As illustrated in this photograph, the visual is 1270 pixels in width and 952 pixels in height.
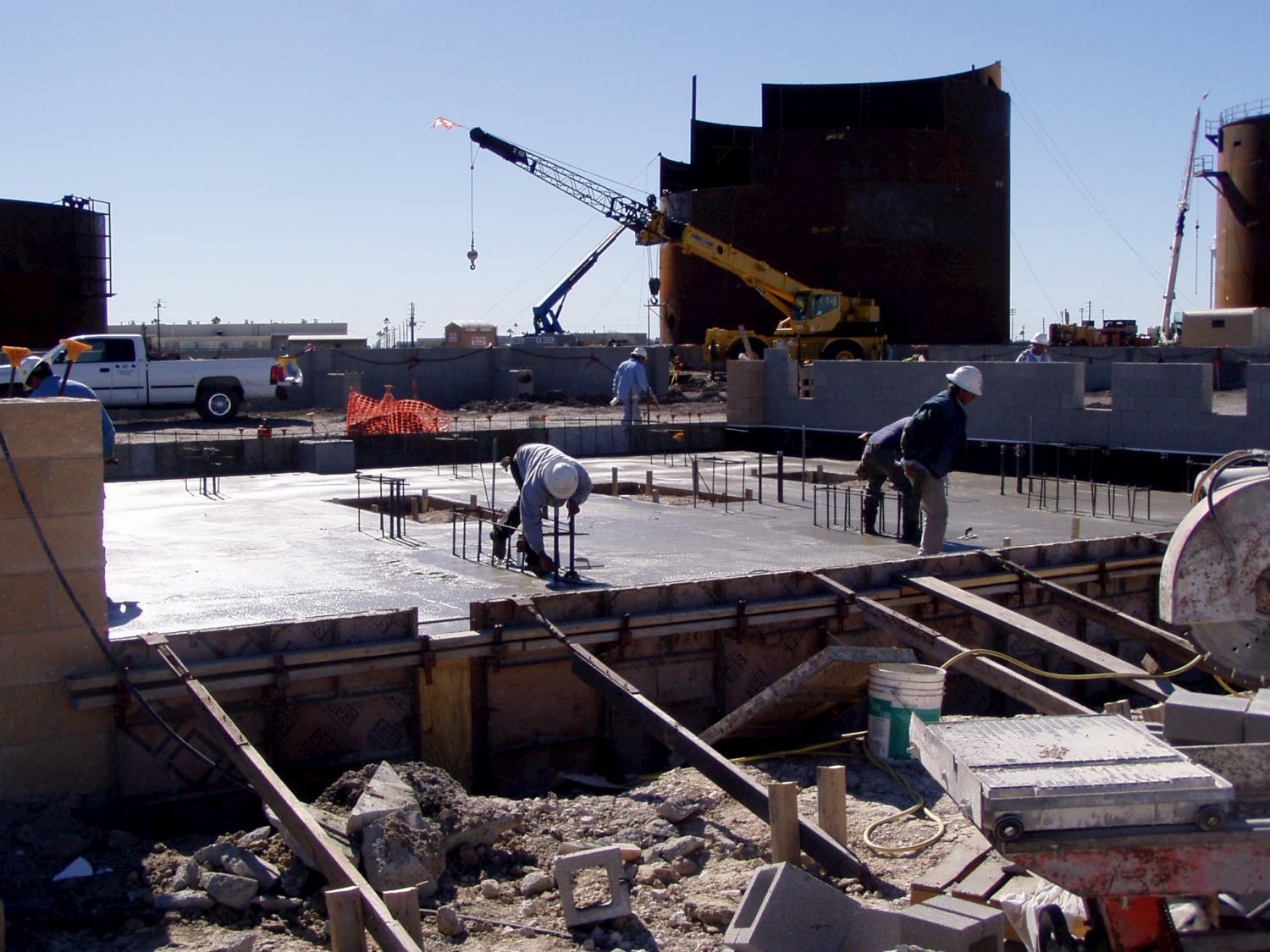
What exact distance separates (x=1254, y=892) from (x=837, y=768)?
2103 mm

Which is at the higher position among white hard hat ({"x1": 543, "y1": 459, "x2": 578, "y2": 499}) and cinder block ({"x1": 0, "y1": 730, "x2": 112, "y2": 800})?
white hard hat ({"x1": 543, "y1": 459, "x2": 578, "y2": 499})

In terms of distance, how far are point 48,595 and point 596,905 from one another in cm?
307

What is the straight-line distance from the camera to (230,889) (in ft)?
17.1

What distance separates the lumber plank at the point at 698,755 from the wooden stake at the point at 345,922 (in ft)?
6.00

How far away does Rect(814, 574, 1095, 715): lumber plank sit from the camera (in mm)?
6762

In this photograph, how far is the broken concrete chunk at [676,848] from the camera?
5742mm

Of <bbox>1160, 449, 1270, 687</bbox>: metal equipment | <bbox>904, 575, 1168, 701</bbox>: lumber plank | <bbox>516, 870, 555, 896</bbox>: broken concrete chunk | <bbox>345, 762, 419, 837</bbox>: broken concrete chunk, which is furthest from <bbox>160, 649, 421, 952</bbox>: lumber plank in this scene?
<bbox>904, 575, 1168, 701</bbox>: lumber plank

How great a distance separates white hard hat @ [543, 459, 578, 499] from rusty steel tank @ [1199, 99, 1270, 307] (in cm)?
4342

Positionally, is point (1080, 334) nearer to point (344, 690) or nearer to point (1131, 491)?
point (1131, 491)

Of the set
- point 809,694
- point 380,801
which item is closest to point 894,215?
point 809,694

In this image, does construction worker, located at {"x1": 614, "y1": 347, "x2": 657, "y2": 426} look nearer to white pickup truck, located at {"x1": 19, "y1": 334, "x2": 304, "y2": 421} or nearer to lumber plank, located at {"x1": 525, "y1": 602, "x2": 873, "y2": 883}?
white pickup truck, located at {"x1": 19, "y1": 334, "x2": 304, "y2": 421}

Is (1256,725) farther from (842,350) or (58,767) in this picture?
(842,350)

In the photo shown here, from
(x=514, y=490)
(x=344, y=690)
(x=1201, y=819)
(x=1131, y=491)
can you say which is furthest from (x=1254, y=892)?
(x=514, y=490)

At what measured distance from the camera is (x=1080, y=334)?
40531 millimetres
